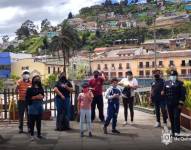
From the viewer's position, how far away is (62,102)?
532 inches

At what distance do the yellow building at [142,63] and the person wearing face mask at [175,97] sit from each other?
7476 centimetres

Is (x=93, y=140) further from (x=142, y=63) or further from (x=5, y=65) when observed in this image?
(x=5, y=65)

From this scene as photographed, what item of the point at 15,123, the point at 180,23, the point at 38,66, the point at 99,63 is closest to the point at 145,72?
the point at 99,63

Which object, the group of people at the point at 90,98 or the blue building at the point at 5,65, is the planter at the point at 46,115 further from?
the blue building at the point at 5,65

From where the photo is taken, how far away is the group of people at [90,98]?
12266mm

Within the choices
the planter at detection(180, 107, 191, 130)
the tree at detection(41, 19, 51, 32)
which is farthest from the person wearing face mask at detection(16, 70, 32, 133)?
the tree at detection(41, 19, 51, 32)

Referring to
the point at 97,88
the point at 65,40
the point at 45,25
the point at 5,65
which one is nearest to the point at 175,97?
the point at 97,88

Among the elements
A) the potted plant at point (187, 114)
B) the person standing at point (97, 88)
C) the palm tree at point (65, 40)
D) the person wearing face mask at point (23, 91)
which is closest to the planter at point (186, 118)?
the potted plant at point (187, 114)

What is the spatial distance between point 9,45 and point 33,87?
172072 millimetres

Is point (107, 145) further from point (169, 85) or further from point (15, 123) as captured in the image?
point (15, 123)

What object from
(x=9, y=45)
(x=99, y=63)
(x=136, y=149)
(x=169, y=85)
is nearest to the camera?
(x=136, y=149)

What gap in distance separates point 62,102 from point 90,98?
1.08 metres

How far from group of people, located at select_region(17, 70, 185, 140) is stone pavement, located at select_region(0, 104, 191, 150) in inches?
12.3

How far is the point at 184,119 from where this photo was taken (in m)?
13.7
